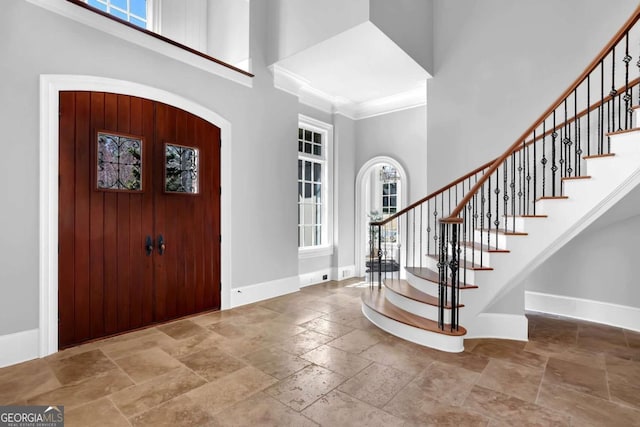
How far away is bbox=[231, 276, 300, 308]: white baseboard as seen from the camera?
464 cm

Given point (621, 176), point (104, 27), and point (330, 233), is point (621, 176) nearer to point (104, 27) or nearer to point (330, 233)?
point (330, 233)

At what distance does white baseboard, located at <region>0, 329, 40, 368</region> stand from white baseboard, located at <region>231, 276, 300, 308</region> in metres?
2.15

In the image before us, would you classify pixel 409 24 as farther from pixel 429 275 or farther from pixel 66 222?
pixel 66 222

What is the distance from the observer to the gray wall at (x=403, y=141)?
233 inches

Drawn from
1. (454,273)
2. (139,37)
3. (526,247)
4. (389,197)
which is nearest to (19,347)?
(139,37)

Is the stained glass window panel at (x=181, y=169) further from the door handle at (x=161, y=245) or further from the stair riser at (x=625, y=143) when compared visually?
the stair riser at (x=625, y=143)

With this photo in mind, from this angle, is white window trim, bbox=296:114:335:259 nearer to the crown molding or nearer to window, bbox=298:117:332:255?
window, bbox=298:117:332:255

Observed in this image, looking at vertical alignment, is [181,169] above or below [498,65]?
below

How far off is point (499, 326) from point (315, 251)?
134 inches

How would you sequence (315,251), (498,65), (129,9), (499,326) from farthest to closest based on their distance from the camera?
(315,251) < (498,65) < (129,9) < (499,326)

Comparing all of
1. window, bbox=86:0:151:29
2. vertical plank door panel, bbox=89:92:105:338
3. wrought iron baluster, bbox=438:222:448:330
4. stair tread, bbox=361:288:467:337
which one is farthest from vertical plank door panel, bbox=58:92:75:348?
wrought iron baluster, bbox=438:222:448:330

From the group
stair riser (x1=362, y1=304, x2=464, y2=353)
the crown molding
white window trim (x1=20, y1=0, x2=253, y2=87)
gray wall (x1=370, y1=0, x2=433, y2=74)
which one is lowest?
stair riser (x1=362, y1=304, x2=464, y2=353)

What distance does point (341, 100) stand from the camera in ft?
20.7

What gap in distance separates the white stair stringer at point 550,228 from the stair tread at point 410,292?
33 cm
